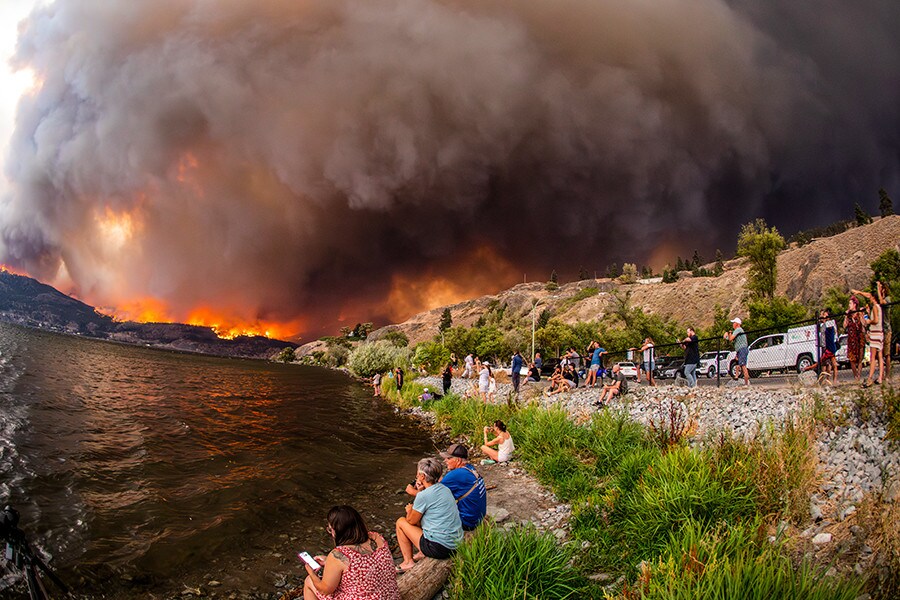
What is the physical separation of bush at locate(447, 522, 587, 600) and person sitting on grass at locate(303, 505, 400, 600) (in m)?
0.97

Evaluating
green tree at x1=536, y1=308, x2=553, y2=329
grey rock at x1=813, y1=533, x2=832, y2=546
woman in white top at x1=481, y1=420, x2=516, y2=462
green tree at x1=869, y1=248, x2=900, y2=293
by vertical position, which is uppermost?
green tree at x1=536, y1=308, x2=553, y2=329

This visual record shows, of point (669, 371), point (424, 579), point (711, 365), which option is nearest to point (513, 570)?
point (424, 579)

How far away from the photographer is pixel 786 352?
66.6ft

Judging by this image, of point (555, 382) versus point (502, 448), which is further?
point (555, 382)

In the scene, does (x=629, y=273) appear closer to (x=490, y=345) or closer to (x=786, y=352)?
(x=490, y=345)

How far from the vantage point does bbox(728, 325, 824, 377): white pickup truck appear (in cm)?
1894

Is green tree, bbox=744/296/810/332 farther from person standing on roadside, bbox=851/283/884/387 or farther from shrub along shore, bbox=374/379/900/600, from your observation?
shrub along shore, bbox=374/379/900/600

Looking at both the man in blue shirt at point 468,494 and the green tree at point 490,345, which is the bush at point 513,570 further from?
the green tree at point 490,345

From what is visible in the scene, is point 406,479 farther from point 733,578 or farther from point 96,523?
point 733,578

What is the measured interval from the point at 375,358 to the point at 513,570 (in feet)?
191

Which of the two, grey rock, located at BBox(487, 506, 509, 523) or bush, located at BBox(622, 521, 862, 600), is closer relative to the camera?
bush, located at BBox(622, 521, 862, 600)

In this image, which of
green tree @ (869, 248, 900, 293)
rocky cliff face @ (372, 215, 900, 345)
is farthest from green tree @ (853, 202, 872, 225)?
green tree @ (869, 248, 900, 293)

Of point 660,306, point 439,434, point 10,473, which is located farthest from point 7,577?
point 660,306

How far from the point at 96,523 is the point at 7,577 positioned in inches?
87.1
